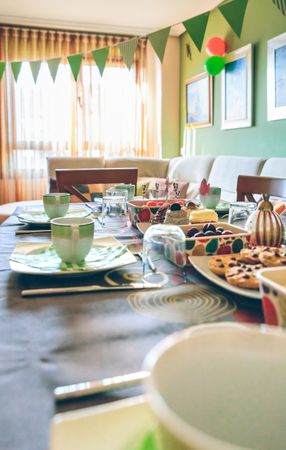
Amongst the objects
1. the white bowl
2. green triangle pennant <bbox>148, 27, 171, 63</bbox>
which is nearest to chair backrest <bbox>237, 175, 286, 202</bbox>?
the white bowl

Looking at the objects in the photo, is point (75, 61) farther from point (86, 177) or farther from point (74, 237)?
point (74, 237)

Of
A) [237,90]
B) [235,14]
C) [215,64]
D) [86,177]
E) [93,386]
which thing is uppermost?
[215,64]

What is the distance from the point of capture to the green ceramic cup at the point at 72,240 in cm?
75

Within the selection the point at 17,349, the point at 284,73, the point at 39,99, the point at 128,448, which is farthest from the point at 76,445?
the point at 39,99

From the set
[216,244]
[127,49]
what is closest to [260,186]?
[216,244]

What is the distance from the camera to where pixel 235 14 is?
245cm

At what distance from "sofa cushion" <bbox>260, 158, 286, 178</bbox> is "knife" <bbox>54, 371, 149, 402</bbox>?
8.70ft

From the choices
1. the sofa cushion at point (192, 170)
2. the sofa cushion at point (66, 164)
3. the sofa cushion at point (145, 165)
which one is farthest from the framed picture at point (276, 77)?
the sofa cushion at point (66, 164)

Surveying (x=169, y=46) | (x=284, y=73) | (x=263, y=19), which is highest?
(x=169, y=46)

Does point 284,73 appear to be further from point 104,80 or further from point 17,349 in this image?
point 17,349

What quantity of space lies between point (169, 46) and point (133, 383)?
214 inches

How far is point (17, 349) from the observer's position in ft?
1.51

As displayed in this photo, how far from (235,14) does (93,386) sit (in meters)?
2.60

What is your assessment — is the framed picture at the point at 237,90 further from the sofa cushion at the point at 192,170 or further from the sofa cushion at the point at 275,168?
the sofa cushion at the point at 275,168
